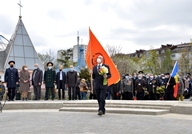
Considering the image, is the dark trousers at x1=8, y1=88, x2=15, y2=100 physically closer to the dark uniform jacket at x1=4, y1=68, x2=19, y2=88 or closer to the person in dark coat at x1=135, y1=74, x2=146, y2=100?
the dark uniform jacket at x1=4, y1=68, x2=19, y2=88

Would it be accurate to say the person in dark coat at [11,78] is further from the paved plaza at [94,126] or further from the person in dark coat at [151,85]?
the person in dark coat at [151,85]

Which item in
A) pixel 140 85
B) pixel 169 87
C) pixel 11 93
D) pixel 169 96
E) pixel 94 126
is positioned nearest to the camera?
pixel 94 126

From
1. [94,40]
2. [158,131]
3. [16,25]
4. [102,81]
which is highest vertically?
[16,25]

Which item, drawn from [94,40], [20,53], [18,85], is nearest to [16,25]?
[20,53]

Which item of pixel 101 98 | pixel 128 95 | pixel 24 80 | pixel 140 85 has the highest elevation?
pixel 24 80

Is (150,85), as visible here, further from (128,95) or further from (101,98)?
(101,98)

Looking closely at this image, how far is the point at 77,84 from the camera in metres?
18.0

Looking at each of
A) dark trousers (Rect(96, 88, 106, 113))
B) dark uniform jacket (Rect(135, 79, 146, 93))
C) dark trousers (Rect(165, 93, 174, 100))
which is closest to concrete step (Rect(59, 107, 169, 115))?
dark trousers (Rect(96, 88, 106, 113))

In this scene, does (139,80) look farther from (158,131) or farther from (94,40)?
(158,131)

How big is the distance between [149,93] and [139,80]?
1267 millimetres

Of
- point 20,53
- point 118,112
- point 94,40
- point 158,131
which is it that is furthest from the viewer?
point 20,53

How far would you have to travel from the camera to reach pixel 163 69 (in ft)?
266

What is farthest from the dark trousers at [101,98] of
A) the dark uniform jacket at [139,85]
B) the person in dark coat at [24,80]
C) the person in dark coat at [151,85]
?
the person in dark coat at [151,85]

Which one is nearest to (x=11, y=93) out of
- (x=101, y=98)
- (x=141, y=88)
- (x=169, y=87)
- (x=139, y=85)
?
(x=101, y=98)
